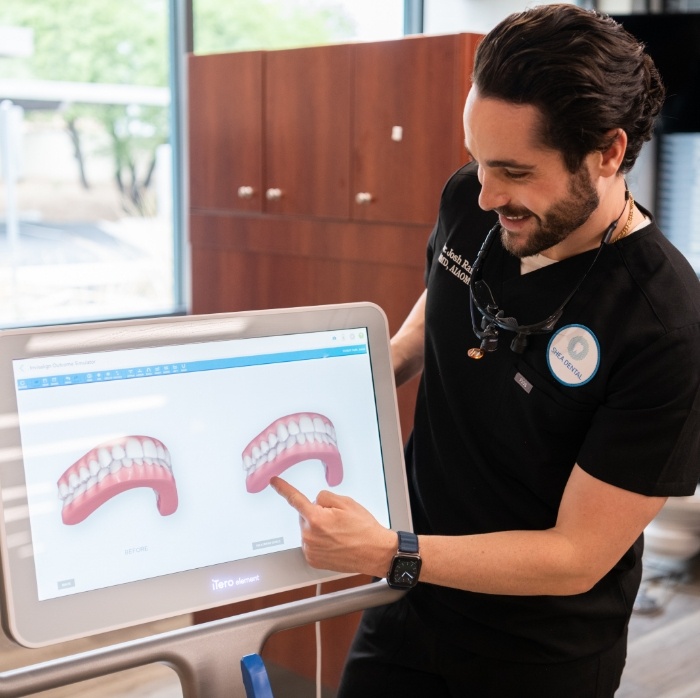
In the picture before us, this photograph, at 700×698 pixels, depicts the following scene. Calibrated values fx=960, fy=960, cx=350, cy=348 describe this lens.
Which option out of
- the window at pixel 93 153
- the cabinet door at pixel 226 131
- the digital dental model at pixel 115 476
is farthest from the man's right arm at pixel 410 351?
the window at pixel 93 153

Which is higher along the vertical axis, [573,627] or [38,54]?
[38,54]

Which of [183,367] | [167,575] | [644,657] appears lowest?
[644,657]

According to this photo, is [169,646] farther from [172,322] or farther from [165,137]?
[165,137]

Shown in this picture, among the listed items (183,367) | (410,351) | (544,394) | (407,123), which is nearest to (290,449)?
(183,367)

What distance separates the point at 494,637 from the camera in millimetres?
1348

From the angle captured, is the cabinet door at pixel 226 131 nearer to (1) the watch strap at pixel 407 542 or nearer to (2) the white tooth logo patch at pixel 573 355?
(2) the white tooth logo patch at pixel 573 355

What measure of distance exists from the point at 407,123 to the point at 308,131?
364 mm

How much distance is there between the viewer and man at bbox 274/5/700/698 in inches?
45.0

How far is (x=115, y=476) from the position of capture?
1027 mm

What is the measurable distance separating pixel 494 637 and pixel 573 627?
0.36 feet

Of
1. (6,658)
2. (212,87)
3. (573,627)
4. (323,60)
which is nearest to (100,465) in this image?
(573,627)

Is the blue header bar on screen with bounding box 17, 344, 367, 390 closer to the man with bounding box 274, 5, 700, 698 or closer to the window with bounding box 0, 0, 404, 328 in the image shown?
the man with bounding box 274, 5, 700, 698

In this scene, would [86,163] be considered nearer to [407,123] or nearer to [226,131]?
[226,131]

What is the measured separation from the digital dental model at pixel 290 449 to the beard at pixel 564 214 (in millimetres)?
345
